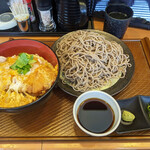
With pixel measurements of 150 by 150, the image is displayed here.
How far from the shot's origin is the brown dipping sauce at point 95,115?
895mm

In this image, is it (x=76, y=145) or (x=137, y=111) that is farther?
(x=137, y=111)

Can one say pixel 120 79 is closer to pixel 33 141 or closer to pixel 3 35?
pixel 33 141

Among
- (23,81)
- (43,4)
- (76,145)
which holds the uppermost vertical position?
(43,4)

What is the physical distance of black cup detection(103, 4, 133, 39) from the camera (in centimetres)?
149

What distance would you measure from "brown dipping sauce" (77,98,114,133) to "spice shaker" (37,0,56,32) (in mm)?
1155

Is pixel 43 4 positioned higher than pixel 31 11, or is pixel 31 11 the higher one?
pixel 43 4

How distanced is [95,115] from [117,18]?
1.18 metres

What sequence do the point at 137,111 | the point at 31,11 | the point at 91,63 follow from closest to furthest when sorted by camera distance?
the point at 137,111, the point at 91,63, the point at 31,11

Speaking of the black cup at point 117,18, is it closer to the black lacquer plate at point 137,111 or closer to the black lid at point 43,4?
the black lid at point 43,4

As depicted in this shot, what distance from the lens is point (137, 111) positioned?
104 centimetres

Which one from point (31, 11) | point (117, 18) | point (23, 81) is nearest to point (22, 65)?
point (23, 81)

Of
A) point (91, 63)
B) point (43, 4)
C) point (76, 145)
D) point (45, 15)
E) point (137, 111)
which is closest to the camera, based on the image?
point (76, 145)

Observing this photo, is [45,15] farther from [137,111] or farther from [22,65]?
[137,111]

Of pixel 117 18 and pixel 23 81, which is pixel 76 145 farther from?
pixel 117 18
